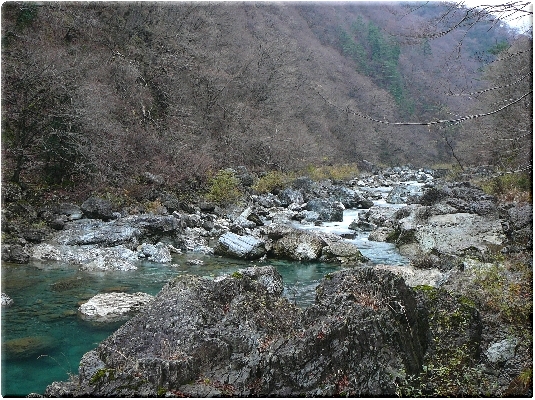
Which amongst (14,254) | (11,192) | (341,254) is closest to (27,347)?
(14,254)

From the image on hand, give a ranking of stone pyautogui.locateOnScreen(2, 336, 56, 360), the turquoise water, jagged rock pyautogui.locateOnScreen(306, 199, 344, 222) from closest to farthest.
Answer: the turquoise water < stone pyautogui.locateOnScreen(2, 336, 56, 360) < jagged rock pyautogui.locateOnScreen(306, 199, 344, 222)

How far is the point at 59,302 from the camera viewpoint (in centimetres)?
826

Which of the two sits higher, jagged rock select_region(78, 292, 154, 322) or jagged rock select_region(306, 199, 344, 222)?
jagged rock select_region(78, 292, 154, 322)

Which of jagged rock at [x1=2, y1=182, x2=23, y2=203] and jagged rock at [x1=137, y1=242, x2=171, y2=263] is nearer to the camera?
jagged rock at [x1=137, y1=242, x2=171, y2=263]

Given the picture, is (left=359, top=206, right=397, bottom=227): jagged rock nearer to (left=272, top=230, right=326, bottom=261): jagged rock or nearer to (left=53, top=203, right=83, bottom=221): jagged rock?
(left=272, top=230, right=326, bottom=261): jagged rock

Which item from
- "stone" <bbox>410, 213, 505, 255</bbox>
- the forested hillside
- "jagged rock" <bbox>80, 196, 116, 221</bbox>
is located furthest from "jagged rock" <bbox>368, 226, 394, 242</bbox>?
"jagged rock" <bbox>80, 196, 116, 221</bbox>

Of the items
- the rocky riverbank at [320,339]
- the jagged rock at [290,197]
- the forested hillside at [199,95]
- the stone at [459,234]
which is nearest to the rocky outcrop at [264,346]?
the rocky riverbank at [320,339]

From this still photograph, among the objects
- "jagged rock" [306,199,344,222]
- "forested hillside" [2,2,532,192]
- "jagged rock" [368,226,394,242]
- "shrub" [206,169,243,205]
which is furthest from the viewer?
"shrub" [206,169,243,205]

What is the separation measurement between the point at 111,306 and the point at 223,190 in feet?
38.9

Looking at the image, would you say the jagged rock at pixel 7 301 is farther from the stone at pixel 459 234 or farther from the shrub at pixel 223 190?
the shrub at pixel 223 190

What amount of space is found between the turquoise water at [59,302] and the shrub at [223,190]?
283 inches

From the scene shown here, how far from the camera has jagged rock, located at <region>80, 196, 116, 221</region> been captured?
14062mm

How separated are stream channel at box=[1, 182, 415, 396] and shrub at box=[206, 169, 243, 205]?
6.95 m

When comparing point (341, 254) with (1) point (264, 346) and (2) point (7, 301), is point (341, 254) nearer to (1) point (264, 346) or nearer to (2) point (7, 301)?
(1) point (264, 346)
